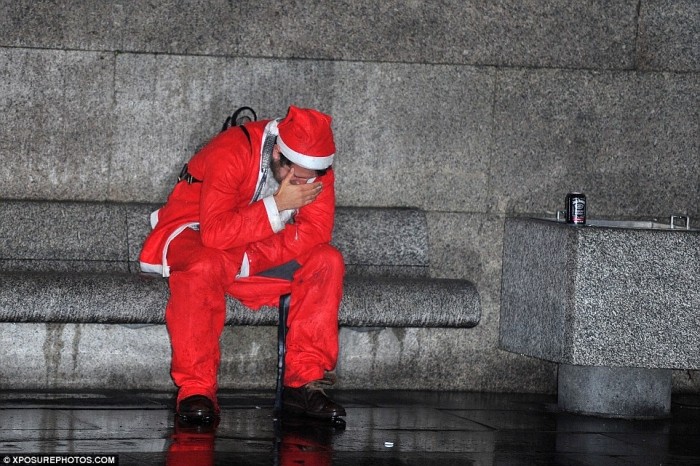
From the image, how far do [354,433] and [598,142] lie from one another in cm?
257

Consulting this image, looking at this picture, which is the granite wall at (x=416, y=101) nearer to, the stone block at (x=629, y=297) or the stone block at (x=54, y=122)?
the stone block at (x=54, y=122)

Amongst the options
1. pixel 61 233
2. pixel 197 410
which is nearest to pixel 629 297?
pixel 197 410

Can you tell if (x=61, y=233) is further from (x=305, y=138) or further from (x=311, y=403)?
(x=311, y=403)

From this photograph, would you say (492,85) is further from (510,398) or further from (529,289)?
(510,398)

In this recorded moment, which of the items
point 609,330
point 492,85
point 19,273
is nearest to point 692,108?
point 492,85

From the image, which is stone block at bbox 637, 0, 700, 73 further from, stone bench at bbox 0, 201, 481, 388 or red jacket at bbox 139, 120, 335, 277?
red jacket at bbox 139, 120, 335, 277

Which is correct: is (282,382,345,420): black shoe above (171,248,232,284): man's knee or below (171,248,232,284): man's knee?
below

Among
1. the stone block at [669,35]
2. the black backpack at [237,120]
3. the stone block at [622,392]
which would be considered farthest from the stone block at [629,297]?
the black backpack at [237,120]

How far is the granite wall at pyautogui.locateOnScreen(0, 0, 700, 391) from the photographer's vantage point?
6.27 meters

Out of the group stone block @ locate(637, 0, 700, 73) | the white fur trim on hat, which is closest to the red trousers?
the white fur trim on hat

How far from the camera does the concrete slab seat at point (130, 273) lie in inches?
217

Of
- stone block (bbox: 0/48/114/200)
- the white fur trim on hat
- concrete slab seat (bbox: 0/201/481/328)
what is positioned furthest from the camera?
stone block (bbox: 0/48/114/200)

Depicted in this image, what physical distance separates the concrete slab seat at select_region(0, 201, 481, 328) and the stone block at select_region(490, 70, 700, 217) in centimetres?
72

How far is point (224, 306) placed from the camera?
207 inches
